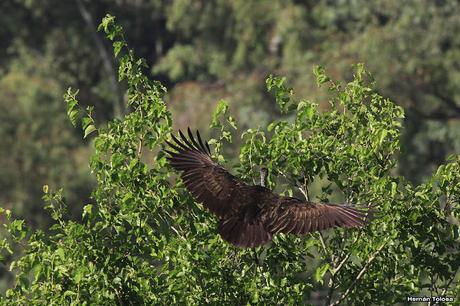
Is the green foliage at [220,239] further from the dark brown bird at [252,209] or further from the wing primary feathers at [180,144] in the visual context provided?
the wing primary feathers at [180,144]

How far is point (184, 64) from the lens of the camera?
38.4 meters

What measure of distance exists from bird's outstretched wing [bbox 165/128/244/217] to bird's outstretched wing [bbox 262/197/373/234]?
0.26 m

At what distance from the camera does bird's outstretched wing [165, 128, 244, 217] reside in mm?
7719

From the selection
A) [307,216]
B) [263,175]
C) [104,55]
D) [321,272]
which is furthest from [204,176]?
[104,55]

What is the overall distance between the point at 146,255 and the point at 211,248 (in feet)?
1.34

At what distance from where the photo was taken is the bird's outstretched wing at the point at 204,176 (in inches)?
304

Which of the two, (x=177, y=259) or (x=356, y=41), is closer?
(x=177, y=259)

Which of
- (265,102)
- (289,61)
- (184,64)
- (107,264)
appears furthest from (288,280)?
(184,64)

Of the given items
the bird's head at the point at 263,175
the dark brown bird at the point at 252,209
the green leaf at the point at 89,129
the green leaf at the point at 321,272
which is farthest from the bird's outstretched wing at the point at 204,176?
the green leaf at the point at 321,272

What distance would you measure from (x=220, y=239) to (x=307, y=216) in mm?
613

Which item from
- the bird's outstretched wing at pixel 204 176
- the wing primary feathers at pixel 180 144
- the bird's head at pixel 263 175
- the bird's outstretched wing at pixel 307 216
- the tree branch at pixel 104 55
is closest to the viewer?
the bird's outstretched wing at pixel 307 216

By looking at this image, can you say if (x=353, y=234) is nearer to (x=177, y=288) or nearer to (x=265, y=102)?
(x=177, y=288)

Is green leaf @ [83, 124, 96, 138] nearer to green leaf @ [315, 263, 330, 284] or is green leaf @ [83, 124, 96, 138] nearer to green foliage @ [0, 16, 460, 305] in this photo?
green foliage @ [0, 16, 460, 305]

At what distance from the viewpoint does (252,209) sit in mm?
7715
